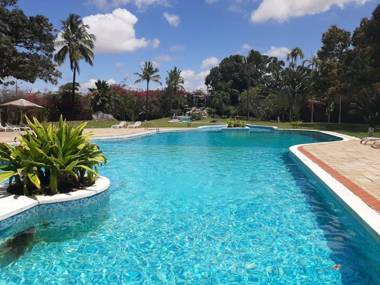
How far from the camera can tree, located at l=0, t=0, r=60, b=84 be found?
2020 centimetres

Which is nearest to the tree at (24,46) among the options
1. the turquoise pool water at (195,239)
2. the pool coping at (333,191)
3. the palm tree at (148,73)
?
the turquoise pool water at (195,239)

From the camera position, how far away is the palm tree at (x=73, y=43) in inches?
1346

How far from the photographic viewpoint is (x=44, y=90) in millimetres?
40719

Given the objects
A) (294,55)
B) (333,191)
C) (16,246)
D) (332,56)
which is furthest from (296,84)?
(16,246)

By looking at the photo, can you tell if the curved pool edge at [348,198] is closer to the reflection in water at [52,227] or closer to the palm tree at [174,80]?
the reflection in water at [52,227]

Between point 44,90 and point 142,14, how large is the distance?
22307 millimetres

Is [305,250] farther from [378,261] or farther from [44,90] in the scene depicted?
[44,90]

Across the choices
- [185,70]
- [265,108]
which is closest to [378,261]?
[265,108]

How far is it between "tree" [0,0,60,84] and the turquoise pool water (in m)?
15.4

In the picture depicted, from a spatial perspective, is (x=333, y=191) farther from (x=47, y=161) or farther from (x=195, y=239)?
(x=47, y=161)

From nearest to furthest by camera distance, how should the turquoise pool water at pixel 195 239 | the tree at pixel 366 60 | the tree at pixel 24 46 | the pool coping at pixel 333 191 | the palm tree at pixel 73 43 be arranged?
the turquoise pool water at pixel 195 239 < the pool coping at pixel 333 191 < the tree at pixel 24 46 < the tree at pixel 366 60 < the palm tree at pixel 73 43

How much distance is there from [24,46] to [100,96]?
16479 mm

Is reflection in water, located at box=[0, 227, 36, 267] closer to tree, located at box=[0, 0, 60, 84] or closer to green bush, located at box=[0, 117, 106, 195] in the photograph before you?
green bush, located at box=[0, 117, 106, 195]

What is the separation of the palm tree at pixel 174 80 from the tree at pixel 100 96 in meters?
13.6
